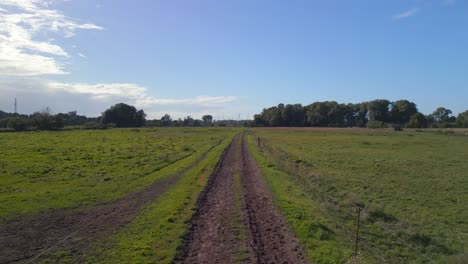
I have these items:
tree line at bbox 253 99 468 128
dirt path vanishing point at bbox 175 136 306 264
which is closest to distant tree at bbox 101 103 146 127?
tree line at bbox 253 99 468 128

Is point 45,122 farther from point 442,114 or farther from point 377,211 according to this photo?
point 442,114

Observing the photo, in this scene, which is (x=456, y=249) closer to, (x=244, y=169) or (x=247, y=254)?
(x=247, y=254)

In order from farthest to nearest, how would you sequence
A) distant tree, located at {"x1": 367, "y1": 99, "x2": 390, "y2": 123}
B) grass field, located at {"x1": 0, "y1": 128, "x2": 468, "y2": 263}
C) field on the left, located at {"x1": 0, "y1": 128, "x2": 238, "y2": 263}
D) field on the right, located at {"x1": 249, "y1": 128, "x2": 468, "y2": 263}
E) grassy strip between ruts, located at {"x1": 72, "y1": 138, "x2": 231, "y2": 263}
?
distant tree, located at {"x1": 367, "y1": 99, "x2": 390, "y2": 123}, field on the right, located at {"x1": 249, "y1": 128, "x2": 468, "y2": 263}, grass field, located at {"x1": 0, "y1": 128, "x2": 468, "y2": 263}, field on the left, located at {"x1": 0, "y1": 128, "x2": 238, "y2": 263}, grassy strip between ruts, located at {"x1": 72, "y1": 138, "x2": 231, "y2": 263}

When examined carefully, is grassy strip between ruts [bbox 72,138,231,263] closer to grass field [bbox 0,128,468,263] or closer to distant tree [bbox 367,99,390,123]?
grass field [bbox 0,128,468,263]

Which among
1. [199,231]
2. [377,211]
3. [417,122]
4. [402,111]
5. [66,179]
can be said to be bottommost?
[377,211]

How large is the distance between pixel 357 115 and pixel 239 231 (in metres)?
192

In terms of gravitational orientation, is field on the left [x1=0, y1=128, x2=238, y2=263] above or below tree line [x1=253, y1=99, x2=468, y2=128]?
below

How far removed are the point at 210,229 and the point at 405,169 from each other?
26458 mm

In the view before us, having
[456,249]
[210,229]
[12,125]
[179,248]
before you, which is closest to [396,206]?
[456,249]

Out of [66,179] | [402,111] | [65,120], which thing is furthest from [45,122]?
[402,111]

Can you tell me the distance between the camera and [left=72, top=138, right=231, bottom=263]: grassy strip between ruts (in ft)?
32.0

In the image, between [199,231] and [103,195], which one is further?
[103,195]

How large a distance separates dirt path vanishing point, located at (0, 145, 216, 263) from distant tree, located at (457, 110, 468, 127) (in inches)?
7154

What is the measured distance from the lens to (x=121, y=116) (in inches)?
7185
